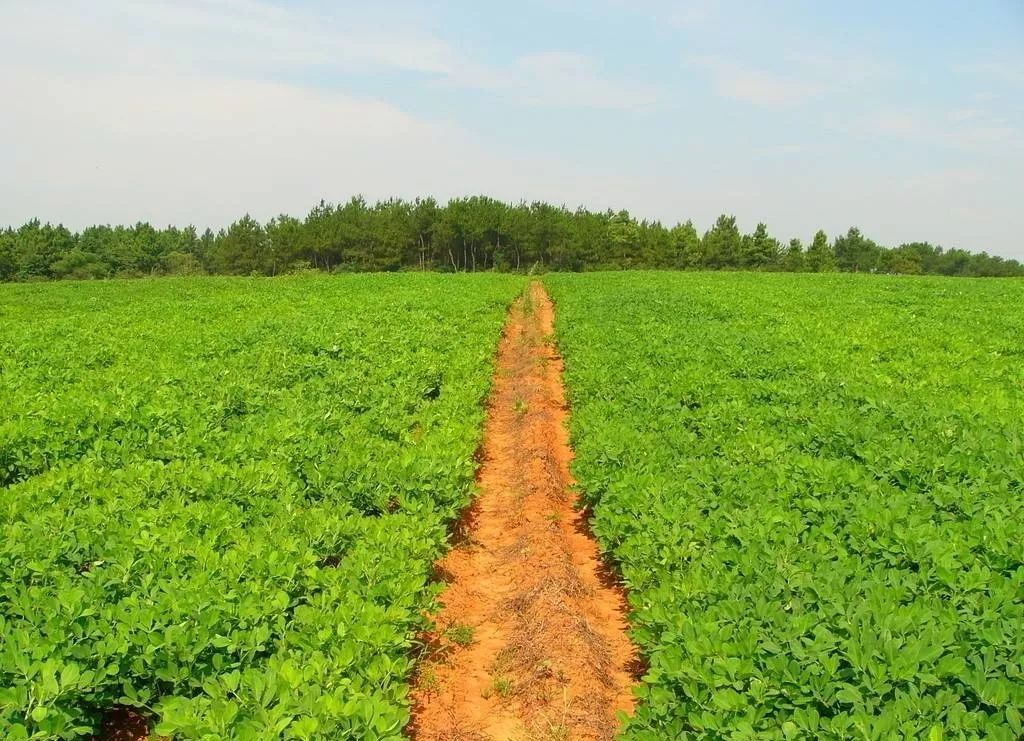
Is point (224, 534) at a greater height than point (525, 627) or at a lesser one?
greater

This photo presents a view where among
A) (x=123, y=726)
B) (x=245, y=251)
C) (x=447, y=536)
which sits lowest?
(x=123, y=726)

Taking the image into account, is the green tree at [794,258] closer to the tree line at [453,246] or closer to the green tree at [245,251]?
the tree line at [453,246]

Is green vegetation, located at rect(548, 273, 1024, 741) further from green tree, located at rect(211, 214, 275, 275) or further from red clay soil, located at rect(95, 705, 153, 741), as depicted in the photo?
green tree, located at rect(211, 214, 275, 275)

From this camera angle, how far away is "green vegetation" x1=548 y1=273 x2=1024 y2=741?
345cm

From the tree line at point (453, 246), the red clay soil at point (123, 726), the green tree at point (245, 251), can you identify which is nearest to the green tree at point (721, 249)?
the tree line at point (453, 246)

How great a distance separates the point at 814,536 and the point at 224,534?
4.96m

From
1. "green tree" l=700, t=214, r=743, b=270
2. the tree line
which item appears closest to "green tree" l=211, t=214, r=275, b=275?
the tree line

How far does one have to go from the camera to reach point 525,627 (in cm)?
577

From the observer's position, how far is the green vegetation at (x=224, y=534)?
12.3 feet

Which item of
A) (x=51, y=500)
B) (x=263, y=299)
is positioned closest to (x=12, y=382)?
(x=51, y=500)

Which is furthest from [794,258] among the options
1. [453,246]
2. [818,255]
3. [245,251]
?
[245,251]

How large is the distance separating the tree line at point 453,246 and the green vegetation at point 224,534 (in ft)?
241

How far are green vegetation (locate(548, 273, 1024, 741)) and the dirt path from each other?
0.49 m

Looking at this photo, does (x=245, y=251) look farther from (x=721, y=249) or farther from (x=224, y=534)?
(x=224, y=534)
